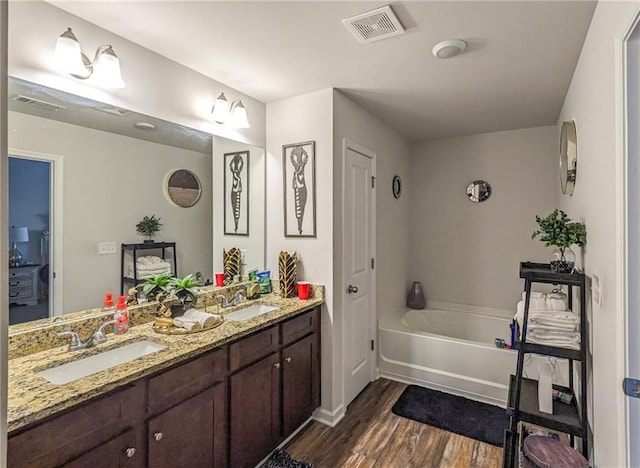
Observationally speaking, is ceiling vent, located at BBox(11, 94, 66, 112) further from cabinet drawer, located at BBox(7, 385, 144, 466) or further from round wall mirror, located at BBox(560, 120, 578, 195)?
round wall mirror, located at BBox(560, 120, 578, 195)

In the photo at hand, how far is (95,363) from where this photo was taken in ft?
4.89

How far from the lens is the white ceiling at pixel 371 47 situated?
1.52 meters

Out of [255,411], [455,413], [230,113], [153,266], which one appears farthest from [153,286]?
[455,413]

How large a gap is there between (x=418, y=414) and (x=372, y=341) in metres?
0.72

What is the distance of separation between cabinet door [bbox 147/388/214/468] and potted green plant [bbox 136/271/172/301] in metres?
0.65

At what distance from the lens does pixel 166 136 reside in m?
2.04

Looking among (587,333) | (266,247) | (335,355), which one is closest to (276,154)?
(266,247)

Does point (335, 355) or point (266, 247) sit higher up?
point (266, 247)

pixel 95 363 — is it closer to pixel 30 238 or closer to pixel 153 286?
pixel 153 286

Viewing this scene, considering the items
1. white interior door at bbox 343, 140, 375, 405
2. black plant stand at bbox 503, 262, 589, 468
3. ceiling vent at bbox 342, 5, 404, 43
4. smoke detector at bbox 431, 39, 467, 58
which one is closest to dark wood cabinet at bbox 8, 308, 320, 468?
white interior door at bbox 343, 140, 375, 405

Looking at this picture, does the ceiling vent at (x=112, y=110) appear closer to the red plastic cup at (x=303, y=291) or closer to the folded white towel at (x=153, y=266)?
the folded white towel at (x=153, y=266)

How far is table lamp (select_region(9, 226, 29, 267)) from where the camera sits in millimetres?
1422

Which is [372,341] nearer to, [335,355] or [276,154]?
[335,355]

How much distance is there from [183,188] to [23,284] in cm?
99
